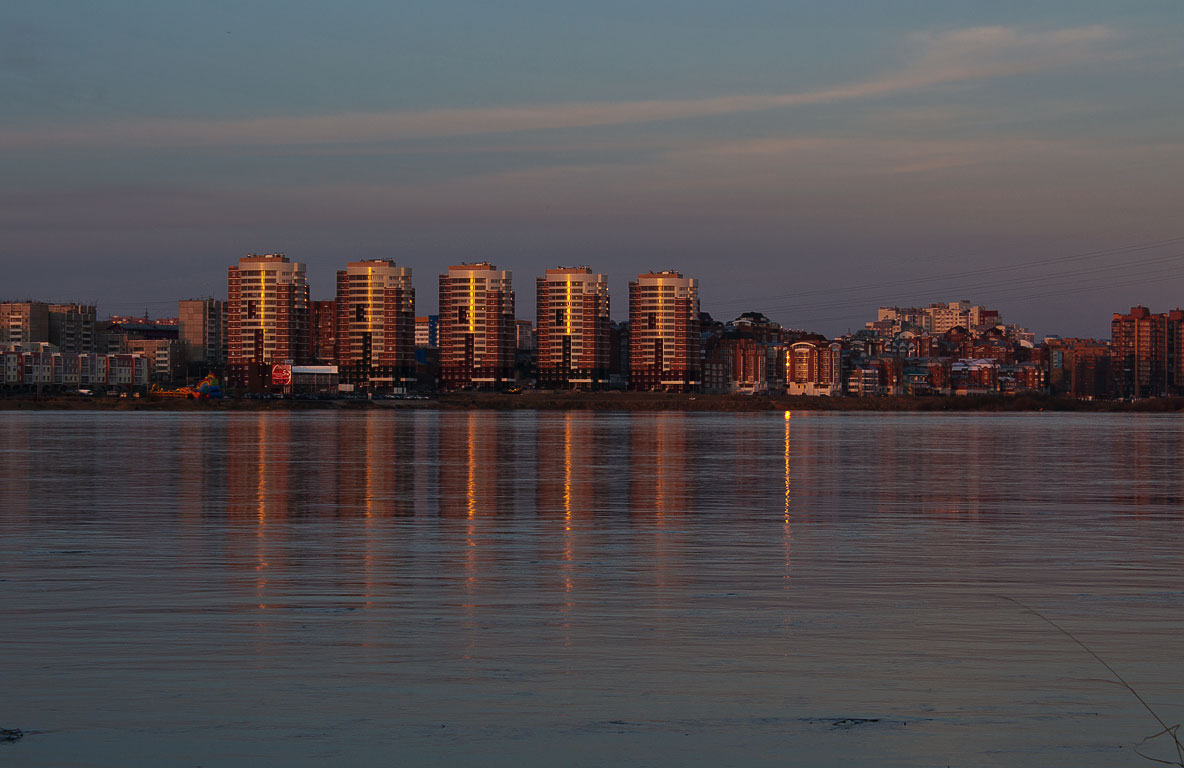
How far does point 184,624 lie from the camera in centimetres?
1198

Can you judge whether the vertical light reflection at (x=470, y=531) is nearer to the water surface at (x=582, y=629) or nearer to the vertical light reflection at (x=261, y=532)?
the water surface at (x=582, y=629)

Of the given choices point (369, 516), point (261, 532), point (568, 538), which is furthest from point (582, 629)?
point (369, 516)

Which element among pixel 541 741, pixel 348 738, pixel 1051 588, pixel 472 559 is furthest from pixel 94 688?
pixel 1051 588

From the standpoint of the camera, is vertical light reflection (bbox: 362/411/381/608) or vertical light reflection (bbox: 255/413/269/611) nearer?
vertical light reflection (bbox: 255/413/269/611)

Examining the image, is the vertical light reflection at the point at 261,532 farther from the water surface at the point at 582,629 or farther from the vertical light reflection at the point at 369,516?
the vertical light reflection at the point at 369,516

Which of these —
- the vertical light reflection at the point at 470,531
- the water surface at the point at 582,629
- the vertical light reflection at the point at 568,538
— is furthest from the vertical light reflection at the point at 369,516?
the vertical light reflection at the point at 568,538

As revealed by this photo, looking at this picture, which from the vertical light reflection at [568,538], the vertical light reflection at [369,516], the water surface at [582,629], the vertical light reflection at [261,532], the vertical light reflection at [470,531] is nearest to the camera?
the water surface at [582,629]

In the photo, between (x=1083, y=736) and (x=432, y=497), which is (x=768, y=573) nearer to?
(x=1083, y=736)

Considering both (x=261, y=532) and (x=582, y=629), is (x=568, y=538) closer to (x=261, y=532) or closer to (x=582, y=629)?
(x=261, y=532)

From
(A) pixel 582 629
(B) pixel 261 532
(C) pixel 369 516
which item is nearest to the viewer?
(A) pixel 582 629

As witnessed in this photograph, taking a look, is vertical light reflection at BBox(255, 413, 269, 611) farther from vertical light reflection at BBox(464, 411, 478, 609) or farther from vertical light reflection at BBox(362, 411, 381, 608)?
vertical light reflection at BBox(464, 411, 478, 609)

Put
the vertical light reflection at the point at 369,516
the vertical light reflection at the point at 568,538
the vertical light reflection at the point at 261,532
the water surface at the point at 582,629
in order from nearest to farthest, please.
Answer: the water surface at the point at 582,629
the vertical light reflection at the point at 568,538
the vertical light reflection at the point at 261,532
the vertical light reflection at the point at 369,516

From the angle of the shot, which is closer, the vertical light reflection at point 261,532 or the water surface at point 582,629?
the water surface at point 582,629

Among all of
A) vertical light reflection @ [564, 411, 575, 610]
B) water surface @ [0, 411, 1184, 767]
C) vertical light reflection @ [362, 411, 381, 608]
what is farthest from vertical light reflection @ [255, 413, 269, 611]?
vertical light reflection @ [564, 411, 575, 610]
